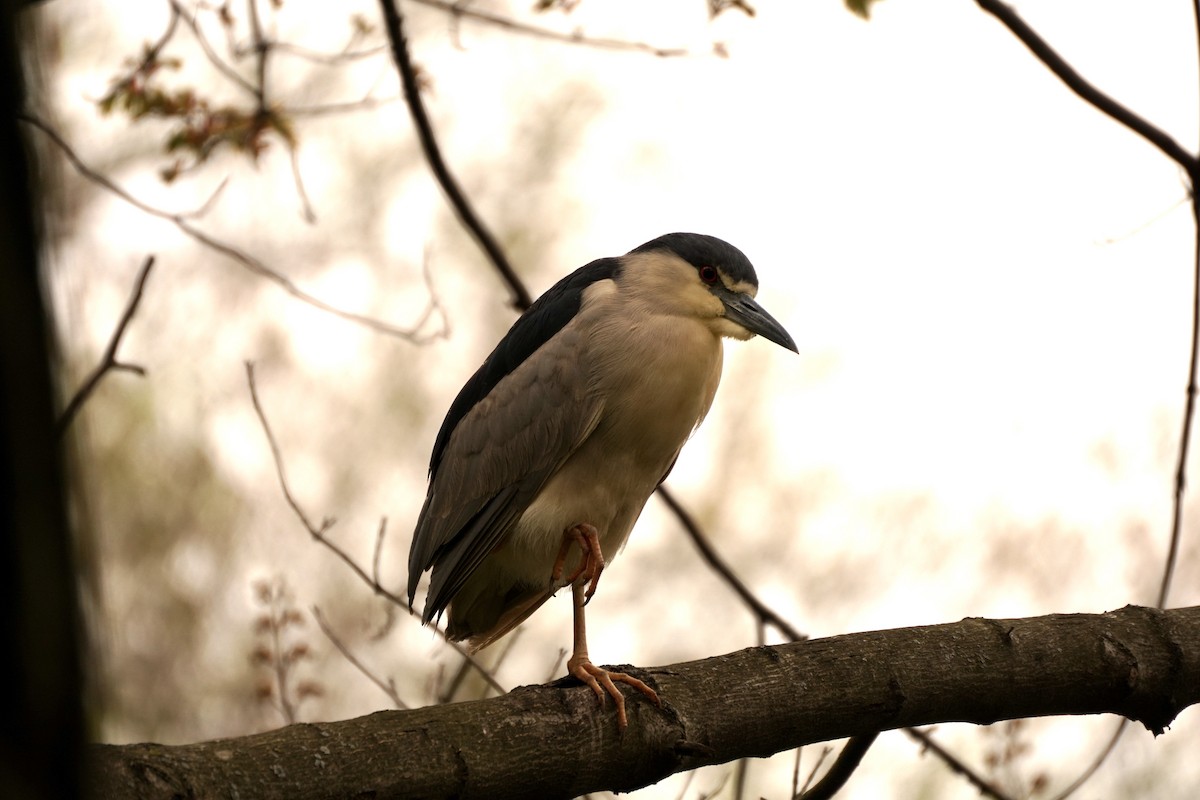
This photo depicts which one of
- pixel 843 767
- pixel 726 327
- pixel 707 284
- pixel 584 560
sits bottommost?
pixel 843 767

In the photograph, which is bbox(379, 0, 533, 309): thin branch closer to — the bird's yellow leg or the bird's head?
the bird's head

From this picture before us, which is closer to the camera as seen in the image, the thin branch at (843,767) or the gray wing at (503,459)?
the thin branch at (843,767)

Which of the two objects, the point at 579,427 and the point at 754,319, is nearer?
the point at 579,427

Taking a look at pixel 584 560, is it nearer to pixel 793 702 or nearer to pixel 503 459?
pixel 503 459

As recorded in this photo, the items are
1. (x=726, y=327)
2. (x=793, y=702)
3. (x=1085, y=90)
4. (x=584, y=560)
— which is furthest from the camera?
(x=726, y=327)

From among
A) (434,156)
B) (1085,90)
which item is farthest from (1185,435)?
(434,156)

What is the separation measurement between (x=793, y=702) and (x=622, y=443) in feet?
4.50

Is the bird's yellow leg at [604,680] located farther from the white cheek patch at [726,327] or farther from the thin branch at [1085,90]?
the thin branch at [1085,90]

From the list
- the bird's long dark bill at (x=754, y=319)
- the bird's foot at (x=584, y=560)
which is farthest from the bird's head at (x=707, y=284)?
the bird's foot at (x=584, y=560)

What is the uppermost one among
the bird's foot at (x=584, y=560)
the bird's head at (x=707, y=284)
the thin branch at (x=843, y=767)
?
the bird's head at (x=707, y=284)

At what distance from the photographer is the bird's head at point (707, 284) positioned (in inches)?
157

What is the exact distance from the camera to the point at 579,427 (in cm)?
378

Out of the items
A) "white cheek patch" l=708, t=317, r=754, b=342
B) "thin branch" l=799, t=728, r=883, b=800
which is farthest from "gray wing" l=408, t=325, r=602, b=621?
"thin branch" l=799, t=728, r=883, b=800

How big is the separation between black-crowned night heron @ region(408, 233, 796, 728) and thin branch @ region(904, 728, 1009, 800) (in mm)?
981
